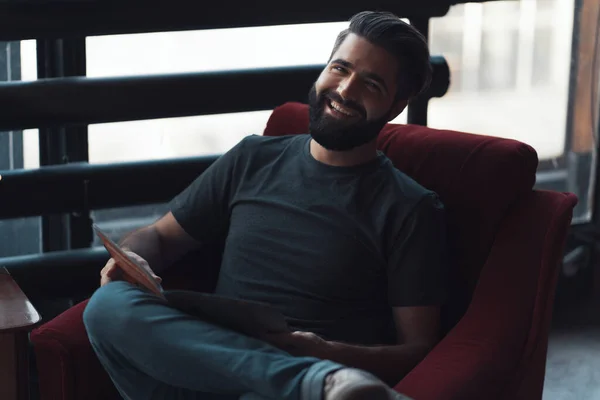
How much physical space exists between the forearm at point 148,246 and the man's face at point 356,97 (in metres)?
0.45

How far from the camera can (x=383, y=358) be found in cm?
191

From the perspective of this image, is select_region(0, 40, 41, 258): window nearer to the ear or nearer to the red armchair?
the red armchair

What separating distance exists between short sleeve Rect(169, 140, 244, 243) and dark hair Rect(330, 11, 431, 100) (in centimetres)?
40

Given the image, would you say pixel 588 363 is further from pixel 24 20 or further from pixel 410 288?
pixel 24 20

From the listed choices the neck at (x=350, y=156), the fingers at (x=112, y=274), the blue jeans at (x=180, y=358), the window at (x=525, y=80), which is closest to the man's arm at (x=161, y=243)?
the fingers at (x=112, y=274)

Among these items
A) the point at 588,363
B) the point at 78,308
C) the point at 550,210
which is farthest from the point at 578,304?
the point at 78,308

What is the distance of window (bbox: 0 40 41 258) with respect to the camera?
2.74 m

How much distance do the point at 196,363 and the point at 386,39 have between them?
0.85 m

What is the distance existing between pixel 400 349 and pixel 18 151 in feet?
4.77

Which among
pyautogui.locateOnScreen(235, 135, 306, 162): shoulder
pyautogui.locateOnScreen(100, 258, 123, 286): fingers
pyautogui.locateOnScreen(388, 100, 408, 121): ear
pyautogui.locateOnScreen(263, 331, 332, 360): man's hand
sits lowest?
pyautogui.locateOnScreen(263, 331, 332, 360): man's hand

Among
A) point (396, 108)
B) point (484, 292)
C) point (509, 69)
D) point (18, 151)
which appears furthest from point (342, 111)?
point (509, 69)

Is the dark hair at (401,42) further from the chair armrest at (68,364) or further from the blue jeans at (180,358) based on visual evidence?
the chair armrest at (68,364)

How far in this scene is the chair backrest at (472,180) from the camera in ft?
6.80

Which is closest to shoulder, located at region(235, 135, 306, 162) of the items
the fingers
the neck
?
the neck
